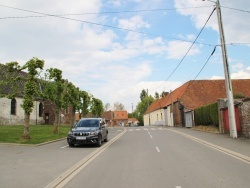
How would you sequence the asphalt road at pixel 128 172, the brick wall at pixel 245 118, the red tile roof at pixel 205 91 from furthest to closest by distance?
1. the red tile roof at pixel 205 91
2. the brick wall at pixel 245 118
3. the asphalt road at pixel 128 172

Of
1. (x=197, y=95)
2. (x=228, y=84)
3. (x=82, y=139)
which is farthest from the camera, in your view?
(x=197, y=95)

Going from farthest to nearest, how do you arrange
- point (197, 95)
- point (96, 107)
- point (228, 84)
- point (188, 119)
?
point (96, 107)
point (197, 95)
point (188, 119)
point (228, 84)

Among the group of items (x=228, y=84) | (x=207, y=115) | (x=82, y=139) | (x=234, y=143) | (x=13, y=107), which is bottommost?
(x=234, y=143)

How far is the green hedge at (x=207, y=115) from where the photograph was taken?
28.9 m

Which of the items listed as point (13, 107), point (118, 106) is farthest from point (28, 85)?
point (118, 106)

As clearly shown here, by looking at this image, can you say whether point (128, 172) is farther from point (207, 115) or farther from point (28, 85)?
point (207, 115)

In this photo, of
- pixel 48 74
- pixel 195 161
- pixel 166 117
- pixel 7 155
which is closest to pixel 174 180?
pixel 195 161

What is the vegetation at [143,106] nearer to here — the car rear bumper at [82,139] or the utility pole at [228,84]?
the utility pole at [228,84]

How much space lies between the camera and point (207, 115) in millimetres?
32094

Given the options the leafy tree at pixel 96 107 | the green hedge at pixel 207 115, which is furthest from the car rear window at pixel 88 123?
the leafy tree at pixel 96 107

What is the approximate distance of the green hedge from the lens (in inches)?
1138

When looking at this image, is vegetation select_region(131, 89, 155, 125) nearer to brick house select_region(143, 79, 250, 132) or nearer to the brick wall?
brick house select_region(143, 79, 250, 132)

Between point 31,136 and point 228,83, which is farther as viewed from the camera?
point 31,136

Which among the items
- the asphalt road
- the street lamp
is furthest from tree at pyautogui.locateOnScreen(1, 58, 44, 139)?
the street lamp
